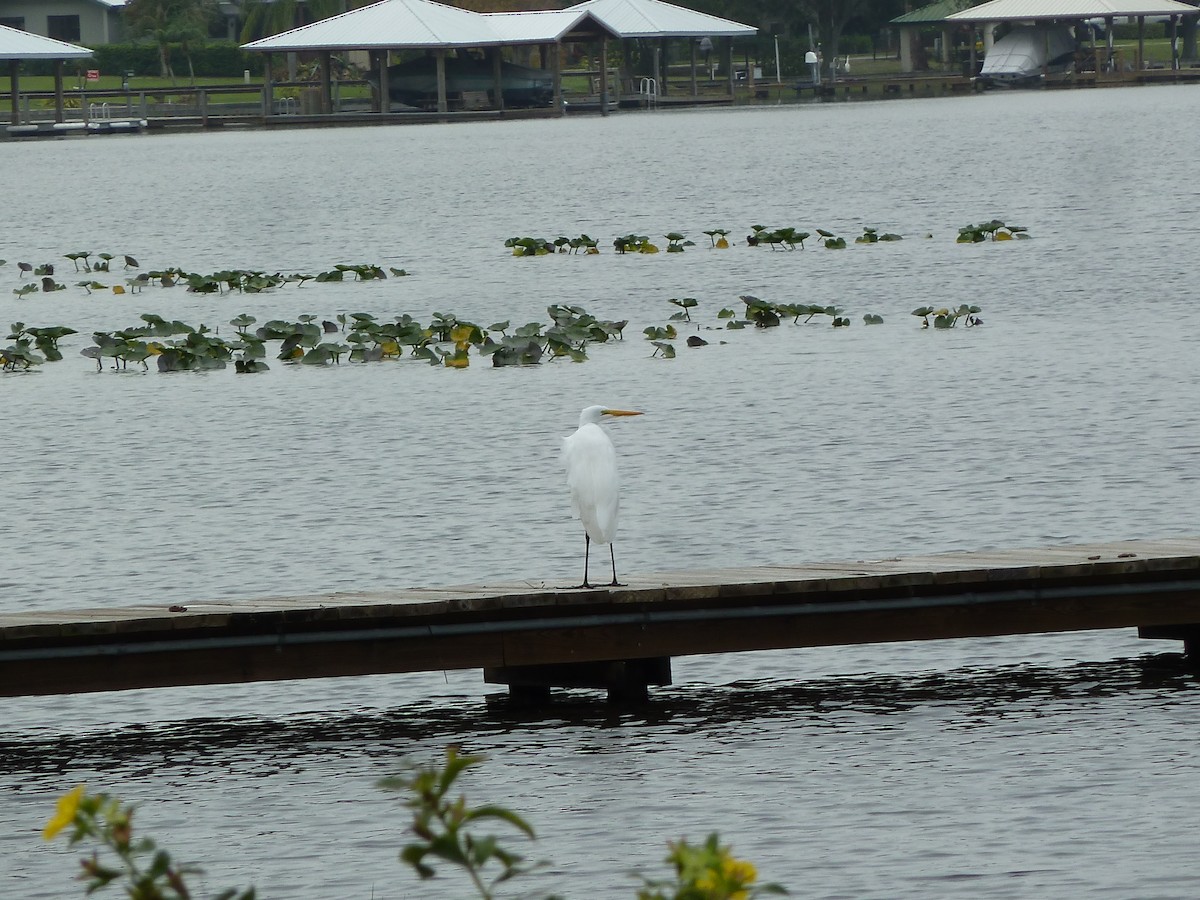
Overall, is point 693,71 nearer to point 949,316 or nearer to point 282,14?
point 282,14

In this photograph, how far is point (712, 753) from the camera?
10719 mm

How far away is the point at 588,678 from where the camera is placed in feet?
37.4

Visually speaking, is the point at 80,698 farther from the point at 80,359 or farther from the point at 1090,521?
the point at 80,359

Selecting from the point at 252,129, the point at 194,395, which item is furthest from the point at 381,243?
the point at 252,129

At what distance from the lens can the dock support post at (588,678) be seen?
1136 centimetres

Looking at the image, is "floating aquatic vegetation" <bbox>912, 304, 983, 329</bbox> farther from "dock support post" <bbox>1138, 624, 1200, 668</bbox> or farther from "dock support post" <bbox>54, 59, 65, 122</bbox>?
"dock support post" <bbox>54, 59, 65, 122</bbox>

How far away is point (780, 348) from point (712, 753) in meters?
17.4

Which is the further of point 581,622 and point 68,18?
point 68,18

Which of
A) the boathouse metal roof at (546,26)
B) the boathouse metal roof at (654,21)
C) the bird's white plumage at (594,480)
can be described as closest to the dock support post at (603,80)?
the boathouse metal roof at (546,26)

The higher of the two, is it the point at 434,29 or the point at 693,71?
the point at 434,29

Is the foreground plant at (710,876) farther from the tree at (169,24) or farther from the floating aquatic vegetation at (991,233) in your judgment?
the tree at (169,24)

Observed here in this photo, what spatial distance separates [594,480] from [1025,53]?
122 m

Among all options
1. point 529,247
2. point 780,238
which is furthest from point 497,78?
point 780,238

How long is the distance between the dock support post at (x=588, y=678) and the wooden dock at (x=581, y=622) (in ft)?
0.03
